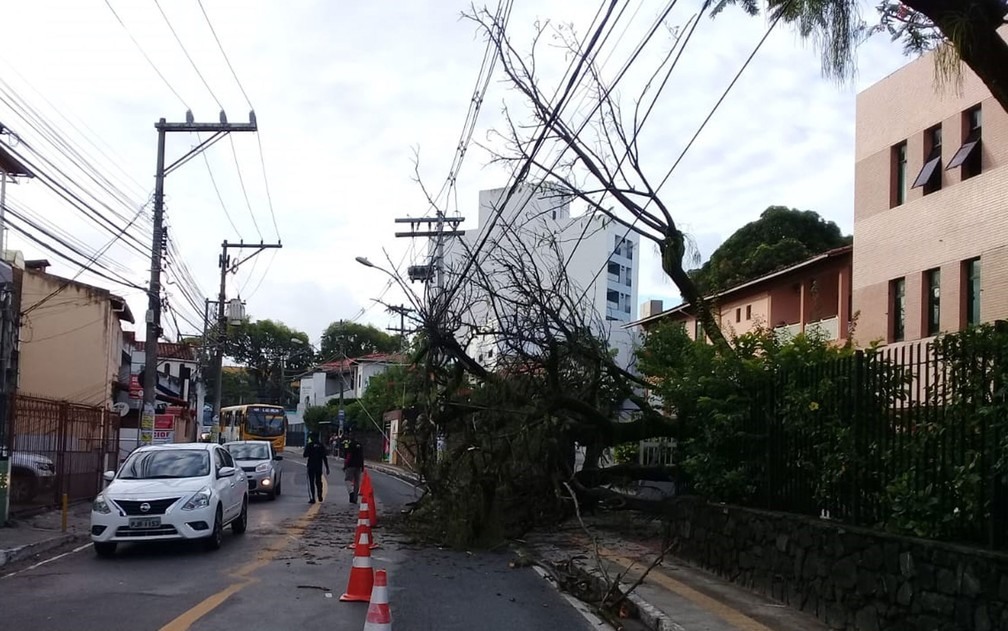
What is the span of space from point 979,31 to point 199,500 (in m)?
11.0

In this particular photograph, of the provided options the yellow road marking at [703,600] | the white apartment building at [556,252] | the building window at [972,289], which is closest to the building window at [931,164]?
the building window at [972,289]

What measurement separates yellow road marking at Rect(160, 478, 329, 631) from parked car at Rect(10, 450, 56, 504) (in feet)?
16.0

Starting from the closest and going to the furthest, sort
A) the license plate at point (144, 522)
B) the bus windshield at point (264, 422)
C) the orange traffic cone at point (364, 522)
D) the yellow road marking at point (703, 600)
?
the yellow road marking at point (703, 600) → the orange traffic cone at point (364, 522) → the license plate at point (144, 522) → the bus windshield at point (264, 422)

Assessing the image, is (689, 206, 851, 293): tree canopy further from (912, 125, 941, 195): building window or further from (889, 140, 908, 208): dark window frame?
(912, 125, 941, 195): building window

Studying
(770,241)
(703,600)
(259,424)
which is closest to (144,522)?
(703,600)

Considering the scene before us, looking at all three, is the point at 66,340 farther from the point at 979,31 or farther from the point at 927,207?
the point at 979,31

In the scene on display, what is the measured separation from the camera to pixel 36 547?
44.9 feet

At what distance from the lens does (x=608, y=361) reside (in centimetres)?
1606

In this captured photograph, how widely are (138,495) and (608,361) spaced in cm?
747

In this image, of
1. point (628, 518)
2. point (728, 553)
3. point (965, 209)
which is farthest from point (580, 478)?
point (965, 209)

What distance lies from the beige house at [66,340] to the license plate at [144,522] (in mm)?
21352

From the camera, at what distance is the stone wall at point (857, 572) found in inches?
273

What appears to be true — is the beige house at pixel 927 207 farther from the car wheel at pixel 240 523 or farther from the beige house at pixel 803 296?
the car wheel at pixel 240 523

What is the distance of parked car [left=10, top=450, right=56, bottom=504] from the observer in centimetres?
1745
